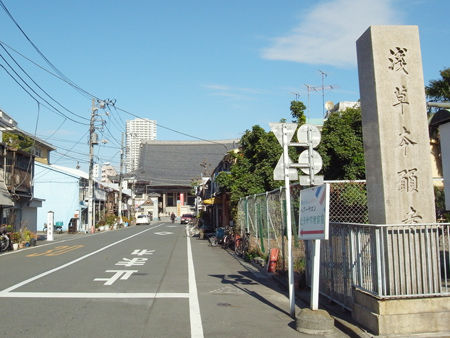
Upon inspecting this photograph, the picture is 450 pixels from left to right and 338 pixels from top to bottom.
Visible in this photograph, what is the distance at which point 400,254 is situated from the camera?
5.73m

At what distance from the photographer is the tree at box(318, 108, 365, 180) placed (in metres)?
16.3

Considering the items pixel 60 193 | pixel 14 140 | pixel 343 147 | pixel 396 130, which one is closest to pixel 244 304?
pixel 396 130

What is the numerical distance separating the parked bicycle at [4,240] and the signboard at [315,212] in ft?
55.7

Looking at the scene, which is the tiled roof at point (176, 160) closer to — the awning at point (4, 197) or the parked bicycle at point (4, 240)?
the awning at point (4, 197)

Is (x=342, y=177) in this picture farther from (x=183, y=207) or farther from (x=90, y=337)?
(x=183, y=207)

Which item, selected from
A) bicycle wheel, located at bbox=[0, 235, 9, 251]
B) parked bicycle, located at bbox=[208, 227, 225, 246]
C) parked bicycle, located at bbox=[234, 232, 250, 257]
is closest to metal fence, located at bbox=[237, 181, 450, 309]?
parked bicycle, located at bbox=[234, 232, 250, 257]

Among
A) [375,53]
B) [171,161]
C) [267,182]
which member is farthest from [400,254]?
[171,161]

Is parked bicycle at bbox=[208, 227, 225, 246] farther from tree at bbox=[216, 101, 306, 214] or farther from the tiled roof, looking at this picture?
the tiled roof

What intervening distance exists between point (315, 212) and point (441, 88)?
48.1 feet

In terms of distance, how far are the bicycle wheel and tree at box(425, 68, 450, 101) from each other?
64.6 ft

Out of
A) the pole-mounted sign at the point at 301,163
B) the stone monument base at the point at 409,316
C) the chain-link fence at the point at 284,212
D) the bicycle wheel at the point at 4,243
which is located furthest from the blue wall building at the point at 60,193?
the stone monument base at the point at 409,316

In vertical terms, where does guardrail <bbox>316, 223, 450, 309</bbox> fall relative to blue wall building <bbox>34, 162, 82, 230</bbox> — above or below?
below

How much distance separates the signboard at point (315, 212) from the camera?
6.01 meters

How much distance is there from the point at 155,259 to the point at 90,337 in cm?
979
